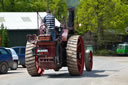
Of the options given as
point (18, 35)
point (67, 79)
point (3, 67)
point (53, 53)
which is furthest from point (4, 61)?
point (18, 35)

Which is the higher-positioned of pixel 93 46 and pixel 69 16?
pixel 69 16

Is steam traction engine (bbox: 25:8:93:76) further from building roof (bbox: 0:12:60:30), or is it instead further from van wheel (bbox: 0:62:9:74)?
building roof (bbox: 0:12:60:30)

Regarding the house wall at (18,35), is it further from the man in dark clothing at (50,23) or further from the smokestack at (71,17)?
the man in dark clothing at (50,23)

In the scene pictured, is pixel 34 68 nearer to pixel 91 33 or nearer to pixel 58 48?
pixel 58 48

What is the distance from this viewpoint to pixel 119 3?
199 ft

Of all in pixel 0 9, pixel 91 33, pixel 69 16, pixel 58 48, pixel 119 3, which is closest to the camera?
pixel 58 48

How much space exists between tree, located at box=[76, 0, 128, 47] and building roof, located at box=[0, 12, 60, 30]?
14.6 feet

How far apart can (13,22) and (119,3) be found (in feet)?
50.1

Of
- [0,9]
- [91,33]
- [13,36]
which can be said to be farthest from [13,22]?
[0,9]

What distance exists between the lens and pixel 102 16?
6150 centimetres

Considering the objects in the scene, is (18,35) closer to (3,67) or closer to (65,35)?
(3,67)

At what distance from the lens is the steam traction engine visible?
18.2 metres

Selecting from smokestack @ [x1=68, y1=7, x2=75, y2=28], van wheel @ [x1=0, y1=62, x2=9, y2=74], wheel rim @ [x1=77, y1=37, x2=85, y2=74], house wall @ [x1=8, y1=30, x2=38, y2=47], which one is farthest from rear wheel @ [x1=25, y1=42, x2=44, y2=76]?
house wall @ [x1=8, y1=30, x2=38, y2=47]

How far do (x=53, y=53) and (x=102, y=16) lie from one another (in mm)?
43830
